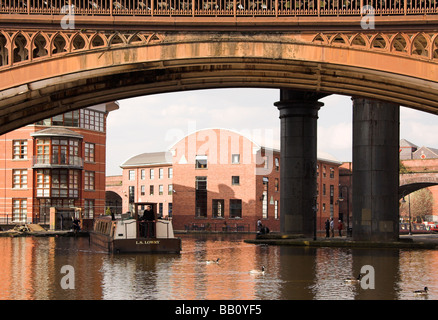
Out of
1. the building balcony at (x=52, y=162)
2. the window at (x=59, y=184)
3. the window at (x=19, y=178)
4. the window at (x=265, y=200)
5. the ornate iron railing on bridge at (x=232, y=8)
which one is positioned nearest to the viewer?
the ornate iron railing on bridge at (x=232, y=8)

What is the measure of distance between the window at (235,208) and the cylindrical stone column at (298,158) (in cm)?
3516

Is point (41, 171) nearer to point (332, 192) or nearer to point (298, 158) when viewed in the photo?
point (298, 158)

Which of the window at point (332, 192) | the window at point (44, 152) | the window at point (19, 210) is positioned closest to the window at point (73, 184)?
the window at point (44, 152)

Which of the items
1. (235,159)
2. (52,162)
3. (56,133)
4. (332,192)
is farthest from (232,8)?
(332,192)

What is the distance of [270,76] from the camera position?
947 inches

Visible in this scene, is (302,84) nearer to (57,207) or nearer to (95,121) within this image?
(57,207)

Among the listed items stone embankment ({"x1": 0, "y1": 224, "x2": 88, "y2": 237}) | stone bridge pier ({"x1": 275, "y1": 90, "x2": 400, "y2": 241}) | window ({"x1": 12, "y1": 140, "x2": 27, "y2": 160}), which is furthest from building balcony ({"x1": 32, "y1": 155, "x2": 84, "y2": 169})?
stone bridge pier ({"x1": 275, "y1": 90, "x2": 400, "y2": 241})

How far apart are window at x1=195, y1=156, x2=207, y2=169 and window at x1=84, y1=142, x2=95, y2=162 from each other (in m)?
14.4

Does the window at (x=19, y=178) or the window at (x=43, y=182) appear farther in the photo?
the window at (x=19, y=178)

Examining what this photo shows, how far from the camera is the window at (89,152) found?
79812 mm

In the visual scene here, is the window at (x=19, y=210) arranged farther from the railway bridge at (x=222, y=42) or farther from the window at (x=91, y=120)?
the railway bridge at (x=222, y=42)

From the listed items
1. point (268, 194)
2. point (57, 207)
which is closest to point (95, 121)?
point (57, 207)
